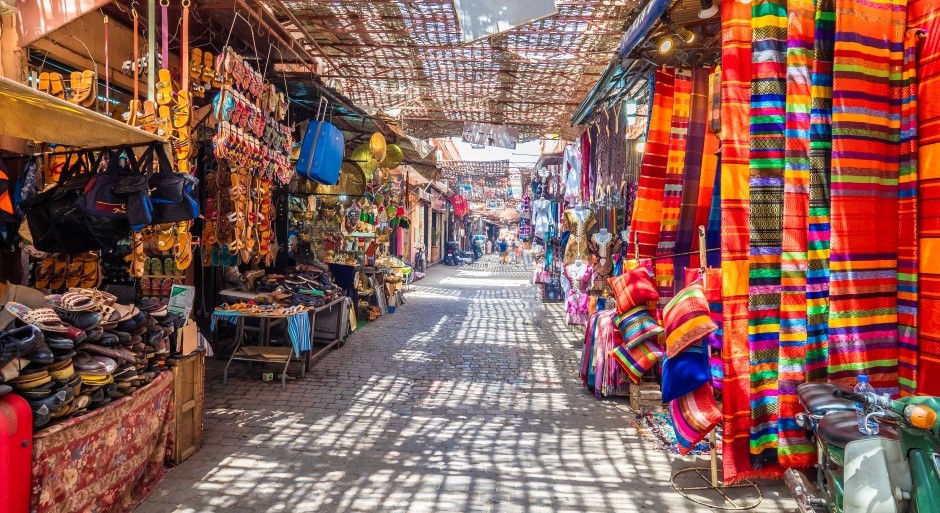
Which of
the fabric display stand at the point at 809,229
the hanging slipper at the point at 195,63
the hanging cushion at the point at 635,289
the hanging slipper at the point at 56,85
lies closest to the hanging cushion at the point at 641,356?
the hanging cushion at the point at 635,289

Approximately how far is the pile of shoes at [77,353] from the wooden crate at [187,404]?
0.22 metres

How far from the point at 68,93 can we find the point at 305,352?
3.51 meters

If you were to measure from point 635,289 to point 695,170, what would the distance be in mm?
1051

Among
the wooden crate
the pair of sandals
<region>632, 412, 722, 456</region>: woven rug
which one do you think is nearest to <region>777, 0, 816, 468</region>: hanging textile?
<region>632, 412, 722, 456</region>: woven rug

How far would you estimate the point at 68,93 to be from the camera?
4238mm

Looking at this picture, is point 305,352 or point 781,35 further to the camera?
point 305,352

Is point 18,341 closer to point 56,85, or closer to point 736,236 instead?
point 56,85

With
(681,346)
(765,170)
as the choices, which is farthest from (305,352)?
(765,170)

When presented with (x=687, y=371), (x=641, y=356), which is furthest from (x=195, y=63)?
(x=687, y=371)

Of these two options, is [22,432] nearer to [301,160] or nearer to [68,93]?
[68,93]

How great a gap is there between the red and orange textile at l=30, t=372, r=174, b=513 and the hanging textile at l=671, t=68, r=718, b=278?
3.94 meters

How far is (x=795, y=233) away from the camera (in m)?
2.85

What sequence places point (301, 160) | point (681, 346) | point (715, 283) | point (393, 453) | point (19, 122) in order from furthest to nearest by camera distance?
point (301, 160), point (393, 453), point (715, 283), point (681, 346), point (19, 122)

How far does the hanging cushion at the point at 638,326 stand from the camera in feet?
13.3
